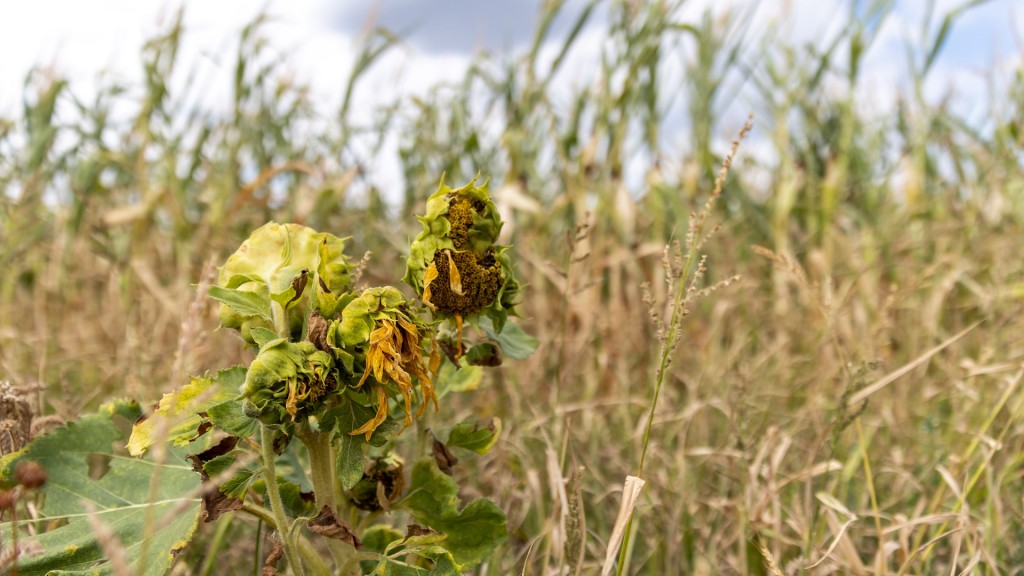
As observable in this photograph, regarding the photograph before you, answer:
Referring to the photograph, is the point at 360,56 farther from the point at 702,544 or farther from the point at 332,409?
the point at 332,409

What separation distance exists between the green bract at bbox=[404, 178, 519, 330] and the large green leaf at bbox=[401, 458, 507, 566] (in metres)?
0.22

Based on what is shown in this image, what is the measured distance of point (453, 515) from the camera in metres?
0.92

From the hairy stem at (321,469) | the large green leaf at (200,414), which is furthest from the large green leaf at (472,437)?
the large green leaf at (200,414)

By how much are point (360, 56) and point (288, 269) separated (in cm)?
198

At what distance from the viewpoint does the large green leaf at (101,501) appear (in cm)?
76

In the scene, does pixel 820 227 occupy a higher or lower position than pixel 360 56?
lower

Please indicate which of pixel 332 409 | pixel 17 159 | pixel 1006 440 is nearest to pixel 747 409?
pixel 1006 440

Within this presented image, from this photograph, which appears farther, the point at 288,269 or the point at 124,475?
the point at 124,475

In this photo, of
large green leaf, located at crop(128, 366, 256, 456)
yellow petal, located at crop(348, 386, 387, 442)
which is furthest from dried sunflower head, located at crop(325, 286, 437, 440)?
large green leaf, located at crop(128, 366, 256, 456)

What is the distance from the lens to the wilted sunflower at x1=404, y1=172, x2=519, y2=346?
31.0 inches

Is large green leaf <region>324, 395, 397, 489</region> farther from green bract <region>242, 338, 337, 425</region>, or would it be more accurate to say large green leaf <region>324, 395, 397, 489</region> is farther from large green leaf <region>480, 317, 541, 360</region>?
large green leaf <region>480, 317, 541, 360</region>

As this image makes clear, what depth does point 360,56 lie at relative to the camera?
2.58 meters

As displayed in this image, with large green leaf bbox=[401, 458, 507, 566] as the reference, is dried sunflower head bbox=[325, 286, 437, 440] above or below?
above

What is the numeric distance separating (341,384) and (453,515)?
275 mm
